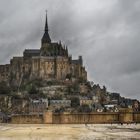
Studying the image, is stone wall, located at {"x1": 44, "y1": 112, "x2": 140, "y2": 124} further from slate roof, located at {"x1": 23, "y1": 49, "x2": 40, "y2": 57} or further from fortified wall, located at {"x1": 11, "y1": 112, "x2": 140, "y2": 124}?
slate roof, located at {"x1": 23, "y1": 49, "x2": 40, "y2": 57}

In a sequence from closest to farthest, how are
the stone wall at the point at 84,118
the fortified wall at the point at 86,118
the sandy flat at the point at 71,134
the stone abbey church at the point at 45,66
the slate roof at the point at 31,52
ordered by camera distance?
the sandy flat at the point at 71,134
the fortified wall at the point at 86,118
the stone wall at the point at 84,118
the stone abbey church at the point at 45,66
the slate roof at the point at 31,52

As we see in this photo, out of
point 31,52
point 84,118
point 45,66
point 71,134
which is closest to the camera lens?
point 71,134

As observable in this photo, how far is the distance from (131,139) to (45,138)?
5.96m

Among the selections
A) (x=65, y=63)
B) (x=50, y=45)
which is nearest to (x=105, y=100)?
(x=65, y=63)

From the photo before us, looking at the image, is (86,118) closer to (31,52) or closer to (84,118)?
(84,118)

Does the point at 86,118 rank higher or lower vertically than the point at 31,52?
lower

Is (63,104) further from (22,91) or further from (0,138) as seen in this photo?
(0,138)

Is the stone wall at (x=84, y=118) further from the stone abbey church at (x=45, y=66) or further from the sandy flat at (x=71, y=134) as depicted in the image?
the stone abbey church at (x=45, y=66)

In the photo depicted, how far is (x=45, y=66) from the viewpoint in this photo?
6599 inches

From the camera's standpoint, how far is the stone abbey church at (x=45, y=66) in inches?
6570

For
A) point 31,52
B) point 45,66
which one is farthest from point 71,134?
point 31,52

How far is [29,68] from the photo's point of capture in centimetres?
17100

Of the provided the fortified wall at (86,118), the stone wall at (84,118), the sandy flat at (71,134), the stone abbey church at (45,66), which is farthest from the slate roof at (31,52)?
the sandy flat at (71,134)

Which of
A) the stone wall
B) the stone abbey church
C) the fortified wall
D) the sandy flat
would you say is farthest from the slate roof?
the sandy flat
